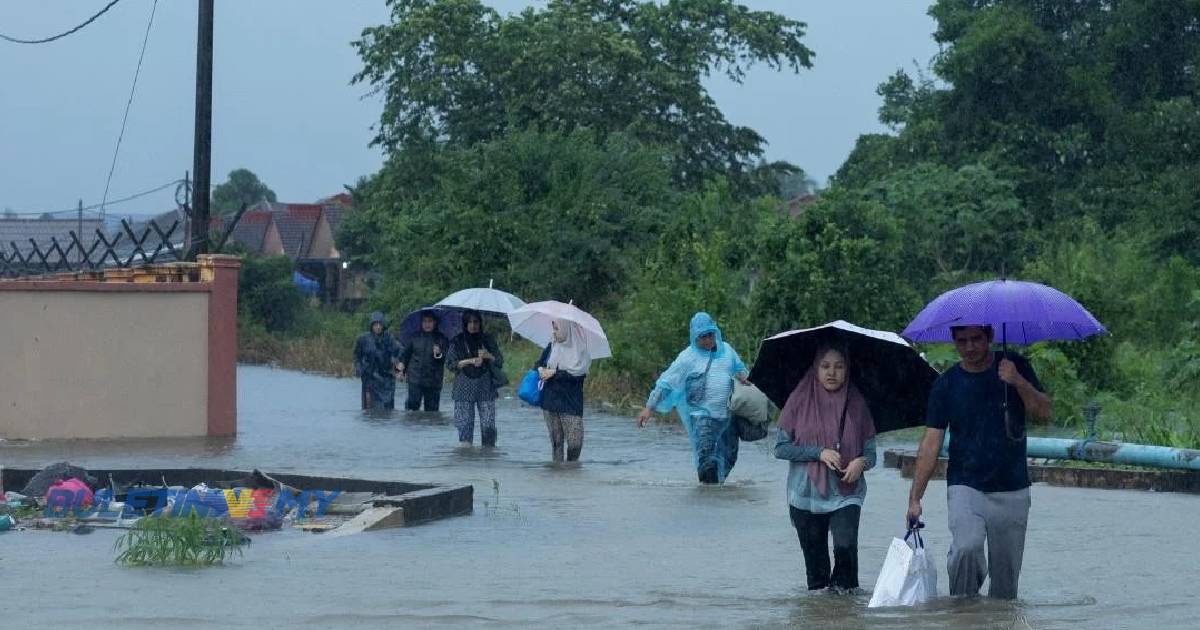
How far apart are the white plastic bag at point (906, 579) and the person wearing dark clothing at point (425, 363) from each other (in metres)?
15.4

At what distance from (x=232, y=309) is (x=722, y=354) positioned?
7642 mm

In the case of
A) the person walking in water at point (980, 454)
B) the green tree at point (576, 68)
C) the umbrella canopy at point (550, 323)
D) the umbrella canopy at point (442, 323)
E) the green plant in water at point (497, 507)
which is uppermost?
the green tree at point (576, 68)

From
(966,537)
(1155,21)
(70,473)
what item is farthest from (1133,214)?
(966,537)

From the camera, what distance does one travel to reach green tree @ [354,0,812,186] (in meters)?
48.0

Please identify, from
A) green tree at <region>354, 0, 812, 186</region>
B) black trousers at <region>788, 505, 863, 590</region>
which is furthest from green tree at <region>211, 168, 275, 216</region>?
black trousers at <region>788, 505, 863, 590</region>

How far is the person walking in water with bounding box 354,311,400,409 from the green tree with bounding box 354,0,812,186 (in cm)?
2068

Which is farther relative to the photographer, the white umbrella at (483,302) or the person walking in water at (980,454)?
the white umbrella at (483,302)

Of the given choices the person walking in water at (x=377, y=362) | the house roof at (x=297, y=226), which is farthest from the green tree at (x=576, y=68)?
the house roof at (x=297, y=226)

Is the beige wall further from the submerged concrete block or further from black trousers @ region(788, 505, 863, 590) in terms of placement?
black trousers @ region(788, 505, 863, 590)

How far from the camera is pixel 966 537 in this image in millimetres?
8367

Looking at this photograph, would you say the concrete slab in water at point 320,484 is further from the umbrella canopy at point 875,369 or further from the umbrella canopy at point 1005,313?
the umbrella canopy at point 1005,313

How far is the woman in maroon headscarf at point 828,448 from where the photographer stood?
8852 mm

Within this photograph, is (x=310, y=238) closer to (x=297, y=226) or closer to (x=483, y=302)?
(x=297, y=226)

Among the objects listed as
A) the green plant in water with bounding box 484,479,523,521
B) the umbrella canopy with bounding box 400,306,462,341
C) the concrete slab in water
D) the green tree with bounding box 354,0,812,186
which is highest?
the green tree with bounding box 354,0,812,186
